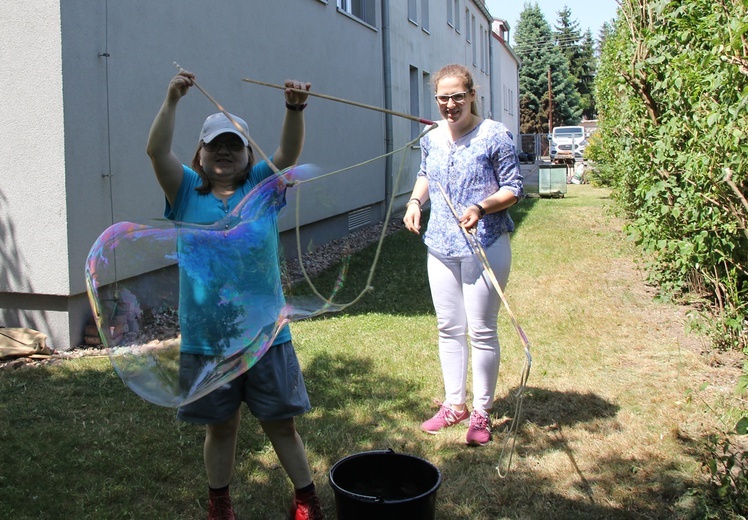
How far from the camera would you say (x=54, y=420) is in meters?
4.32

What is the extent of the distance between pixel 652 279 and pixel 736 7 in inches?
164

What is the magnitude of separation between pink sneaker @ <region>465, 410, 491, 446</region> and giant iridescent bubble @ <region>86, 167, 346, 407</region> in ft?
4.68

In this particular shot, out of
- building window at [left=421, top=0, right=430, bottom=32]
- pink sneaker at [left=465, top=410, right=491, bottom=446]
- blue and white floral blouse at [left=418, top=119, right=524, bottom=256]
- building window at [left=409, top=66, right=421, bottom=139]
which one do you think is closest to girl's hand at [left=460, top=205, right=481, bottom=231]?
blue and white floral blouse at [left=418, top=119, right=524, bottom=256]

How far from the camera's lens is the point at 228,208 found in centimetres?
297

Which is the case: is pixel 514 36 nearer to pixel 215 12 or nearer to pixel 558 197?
pixel 558 197

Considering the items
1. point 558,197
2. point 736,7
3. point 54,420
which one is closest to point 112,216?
point 54,420

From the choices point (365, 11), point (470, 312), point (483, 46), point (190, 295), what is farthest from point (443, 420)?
point (483, 46)

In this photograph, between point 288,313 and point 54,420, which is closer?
point 288,313

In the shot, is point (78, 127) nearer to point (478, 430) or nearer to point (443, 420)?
point (443, 420)

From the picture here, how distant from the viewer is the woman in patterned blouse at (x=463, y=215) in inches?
148

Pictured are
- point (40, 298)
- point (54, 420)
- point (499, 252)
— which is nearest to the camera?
point (499, 252)

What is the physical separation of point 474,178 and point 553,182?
1633cm

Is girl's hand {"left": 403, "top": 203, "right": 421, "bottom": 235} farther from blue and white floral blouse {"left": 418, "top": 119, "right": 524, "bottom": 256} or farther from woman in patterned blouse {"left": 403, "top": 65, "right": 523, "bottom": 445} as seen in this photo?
blue and white floral blouse {"left": 418, "top": 119, "right": 524, "bottom": 256}

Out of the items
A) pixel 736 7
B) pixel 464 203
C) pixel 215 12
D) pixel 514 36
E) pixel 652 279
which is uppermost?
pixel 514 36
